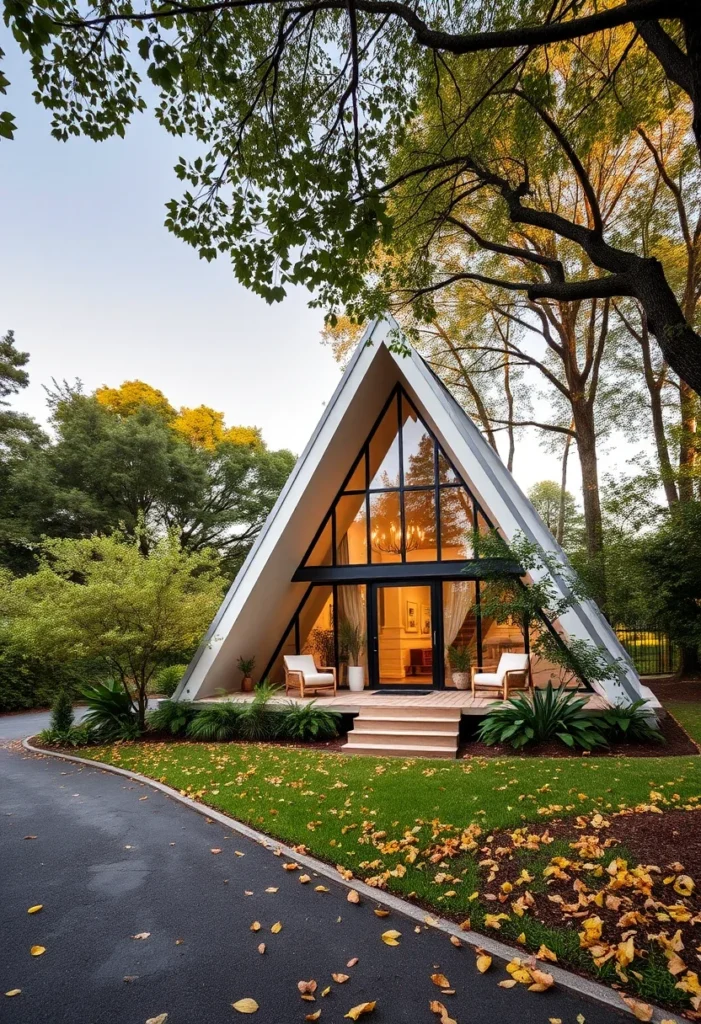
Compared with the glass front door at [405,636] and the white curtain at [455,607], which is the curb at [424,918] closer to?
the glass front door at [405,636]

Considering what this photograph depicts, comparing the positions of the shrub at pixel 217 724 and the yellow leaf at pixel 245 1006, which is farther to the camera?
the shrub at pixel 217 724

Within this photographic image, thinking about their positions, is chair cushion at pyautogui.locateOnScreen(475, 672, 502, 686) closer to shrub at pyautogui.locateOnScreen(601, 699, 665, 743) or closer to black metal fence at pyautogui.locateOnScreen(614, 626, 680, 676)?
shrub at pyautogui.locateOnScreen(601, 699, 665, 743)

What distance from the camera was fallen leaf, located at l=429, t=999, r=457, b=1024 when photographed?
107 inches

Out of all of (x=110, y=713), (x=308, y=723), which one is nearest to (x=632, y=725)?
(x=308, y=723)

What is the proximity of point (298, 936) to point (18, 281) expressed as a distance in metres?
15.7

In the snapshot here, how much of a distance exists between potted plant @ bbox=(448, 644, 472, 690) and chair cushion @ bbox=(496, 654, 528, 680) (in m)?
1.00

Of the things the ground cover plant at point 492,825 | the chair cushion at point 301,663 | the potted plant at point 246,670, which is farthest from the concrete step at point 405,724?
the potted plant at point 246,670

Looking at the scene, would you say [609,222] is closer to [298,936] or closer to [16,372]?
[298,936]

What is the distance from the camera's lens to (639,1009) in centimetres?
273

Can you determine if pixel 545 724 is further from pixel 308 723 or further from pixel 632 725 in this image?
pixel 308 723

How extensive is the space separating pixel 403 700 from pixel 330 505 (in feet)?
14.3

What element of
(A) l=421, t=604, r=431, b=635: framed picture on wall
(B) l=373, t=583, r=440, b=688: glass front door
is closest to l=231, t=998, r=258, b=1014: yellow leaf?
(B) l=373, t=583, r=440, b=688: glass front door

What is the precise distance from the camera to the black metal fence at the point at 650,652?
17469 mm

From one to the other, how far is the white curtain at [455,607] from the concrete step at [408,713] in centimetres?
212
